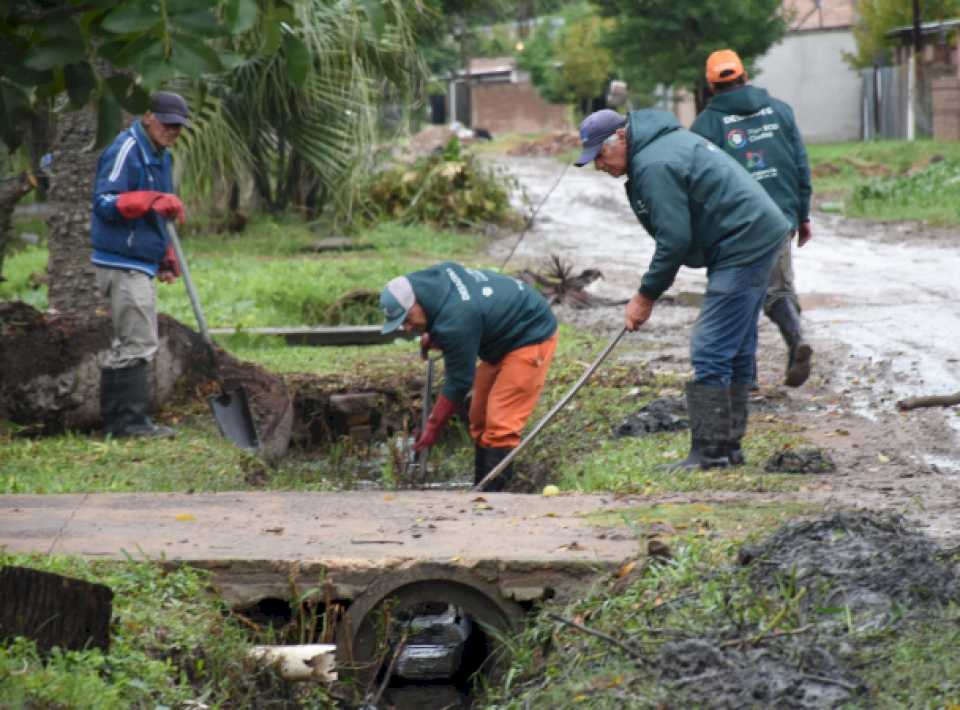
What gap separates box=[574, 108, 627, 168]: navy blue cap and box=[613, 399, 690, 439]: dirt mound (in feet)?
6.46

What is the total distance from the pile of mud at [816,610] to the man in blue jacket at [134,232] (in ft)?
14.0

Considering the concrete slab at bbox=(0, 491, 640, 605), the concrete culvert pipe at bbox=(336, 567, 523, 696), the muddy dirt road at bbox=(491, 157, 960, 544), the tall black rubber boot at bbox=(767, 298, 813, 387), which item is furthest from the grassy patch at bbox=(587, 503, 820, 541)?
the tall black rubber boot at bbox=(767, 298, 813, 387)

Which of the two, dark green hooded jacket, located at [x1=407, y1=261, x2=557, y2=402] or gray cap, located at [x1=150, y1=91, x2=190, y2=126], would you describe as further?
gray cap, located at [x1=150, y1=91, x2=190, y2=126]

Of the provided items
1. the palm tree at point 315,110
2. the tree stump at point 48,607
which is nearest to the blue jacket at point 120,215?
the tree stump at point 48,607

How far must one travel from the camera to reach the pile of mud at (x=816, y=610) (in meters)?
4.09

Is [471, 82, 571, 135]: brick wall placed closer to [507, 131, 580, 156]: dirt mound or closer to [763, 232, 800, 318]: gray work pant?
[507, 131, 580, 156]: dirt mound

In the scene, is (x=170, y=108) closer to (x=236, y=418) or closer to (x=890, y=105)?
(x=236, y=418)

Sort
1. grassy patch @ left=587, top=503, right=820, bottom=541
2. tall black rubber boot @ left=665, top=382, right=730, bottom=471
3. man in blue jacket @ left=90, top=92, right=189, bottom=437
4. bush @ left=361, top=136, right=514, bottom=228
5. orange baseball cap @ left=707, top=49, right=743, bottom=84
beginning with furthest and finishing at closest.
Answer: bush @ left=361, top=136, right=514, bottom=228
orange baseball cap @ left=707, top=49, right=743, bottom=84
man in blue jacket @ left=90, top=92, right=189, bottom=437
tall black rubber boot @ left=665, top=382, right=730, bottom=471
grassy patch @ left=587, top=503, right=820, bottom=541

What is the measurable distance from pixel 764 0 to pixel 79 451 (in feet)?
69.3

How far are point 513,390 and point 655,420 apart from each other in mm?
890

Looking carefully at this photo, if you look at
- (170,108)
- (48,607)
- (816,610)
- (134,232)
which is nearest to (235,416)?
(134,232)

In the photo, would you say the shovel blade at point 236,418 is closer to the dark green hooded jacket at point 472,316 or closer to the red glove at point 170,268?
the red glove at point 170,268

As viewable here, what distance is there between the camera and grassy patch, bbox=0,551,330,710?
14.5 ft

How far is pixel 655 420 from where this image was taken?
316 inches
